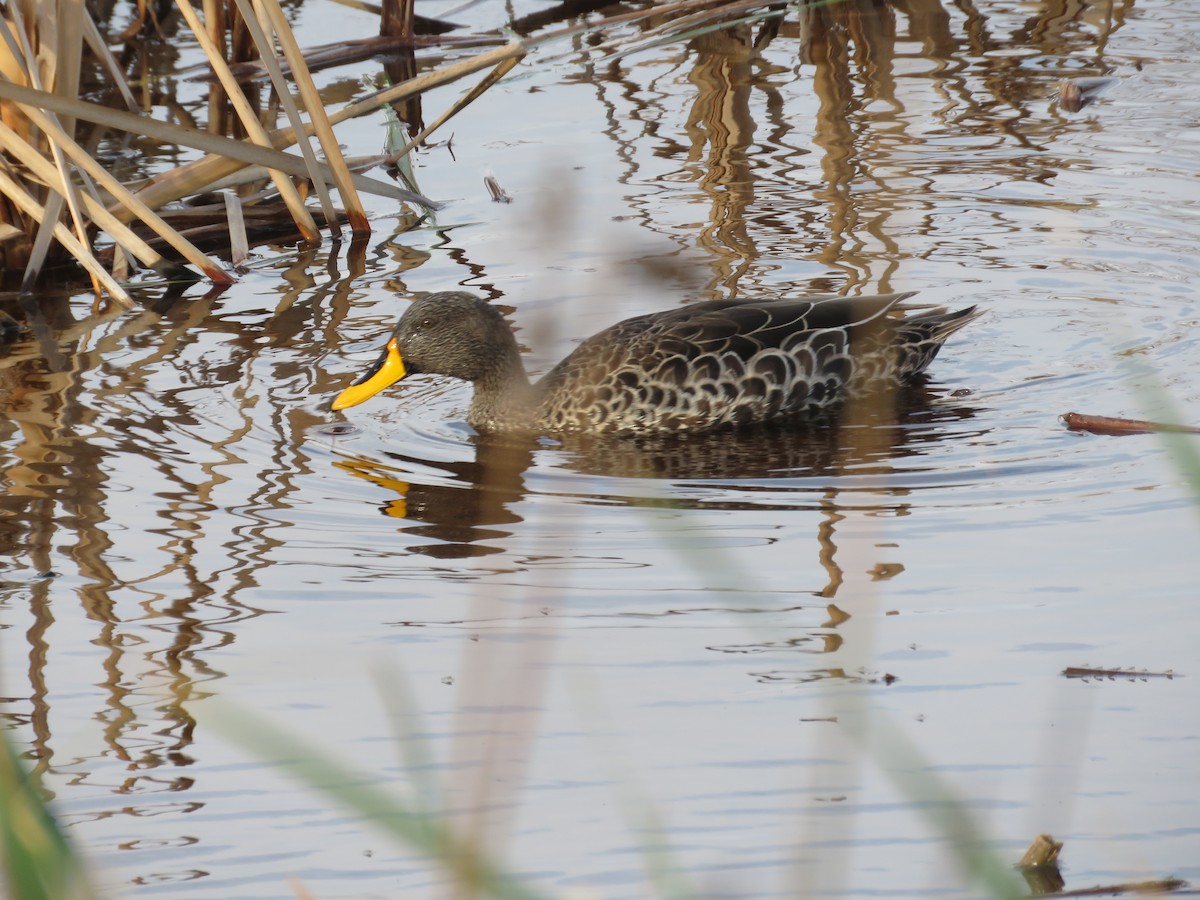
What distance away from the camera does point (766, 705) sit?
13.8 ft

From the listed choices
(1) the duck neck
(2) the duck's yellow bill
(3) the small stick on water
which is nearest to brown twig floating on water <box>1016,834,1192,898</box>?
(1) the duck neck

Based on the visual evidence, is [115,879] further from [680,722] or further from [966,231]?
[966,231]

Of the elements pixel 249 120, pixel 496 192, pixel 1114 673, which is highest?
pixel 249 120

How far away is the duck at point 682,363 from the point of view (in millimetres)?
6625

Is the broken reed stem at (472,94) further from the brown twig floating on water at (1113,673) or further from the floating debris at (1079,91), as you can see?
the brown twig floating on water at (1113,673)

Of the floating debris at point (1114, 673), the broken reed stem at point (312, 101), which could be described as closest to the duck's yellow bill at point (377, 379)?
the broken reed stem at point (312, 101)

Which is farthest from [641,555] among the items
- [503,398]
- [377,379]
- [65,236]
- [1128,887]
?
[65,236]

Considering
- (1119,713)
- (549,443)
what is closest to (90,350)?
(549,443)

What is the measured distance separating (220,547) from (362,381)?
4.82ft

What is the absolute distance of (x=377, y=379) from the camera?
22.2 ft

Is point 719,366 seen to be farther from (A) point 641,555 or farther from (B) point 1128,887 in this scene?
(B) point 1128,887

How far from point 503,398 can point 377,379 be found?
0.48 meters

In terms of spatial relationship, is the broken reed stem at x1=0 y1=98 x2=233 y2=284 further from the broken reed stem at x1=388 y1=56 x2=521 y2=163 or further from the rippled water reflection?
the broken reed stem at x1=388 y1=56 x2=521 y2=163

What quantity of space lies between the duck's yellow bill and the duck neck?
31 cm
